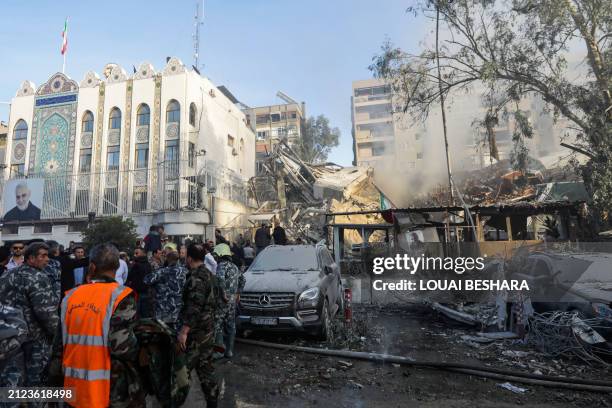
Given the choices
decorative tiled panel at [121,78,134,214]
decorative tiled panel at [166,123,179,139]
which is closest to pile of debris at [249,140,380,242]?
decorative tiled panel at [166,123,179,139]

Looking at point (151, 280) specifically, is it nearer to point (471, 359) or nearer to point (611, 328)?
point (471, 359)

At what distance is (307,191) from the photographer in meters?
26.6

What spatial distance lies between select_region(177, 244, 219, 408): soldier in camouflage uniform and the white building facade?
19.9 meters

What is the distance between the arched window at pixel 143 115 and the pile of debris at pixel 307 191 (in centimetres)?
902

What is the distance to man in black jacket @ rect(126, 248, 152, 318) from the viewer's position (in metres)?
6.48

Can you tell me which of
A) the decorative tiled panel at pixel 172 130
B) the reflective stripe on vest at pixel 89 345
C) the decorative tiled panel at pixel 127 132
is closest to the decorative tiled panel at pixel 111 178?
the decorative tiled panel at pixel 127 132

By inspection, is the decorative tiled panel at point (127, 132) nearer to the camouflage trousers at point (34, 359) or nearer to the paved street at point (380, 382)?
the paved street at point (380, 382)

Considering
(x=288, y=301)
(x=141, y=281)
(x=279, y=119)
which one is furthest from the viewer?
(x=279, y=119)

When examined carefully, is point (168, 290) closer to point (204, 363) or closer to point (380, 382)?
point (204, 363)

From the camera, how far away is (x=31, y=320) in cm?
305

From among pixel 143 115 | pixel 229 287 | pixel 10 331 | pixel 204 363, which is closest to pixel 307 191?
pixel 143 115

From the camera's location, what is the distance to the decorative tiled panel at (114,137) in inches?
1048

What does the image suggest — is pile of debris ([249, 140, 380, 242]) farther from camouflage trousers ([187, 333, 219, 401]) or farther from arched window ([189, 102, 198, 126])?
camouflage trousers ([187, 333, 219, 401])

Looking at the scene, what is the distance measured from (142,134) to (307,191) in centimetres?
1257
